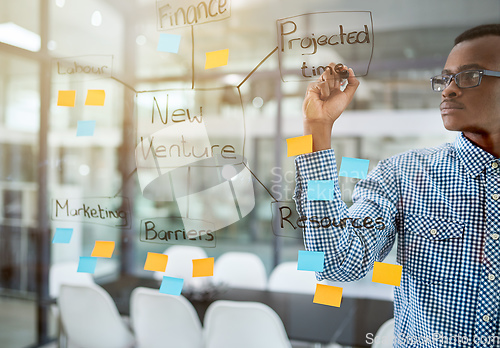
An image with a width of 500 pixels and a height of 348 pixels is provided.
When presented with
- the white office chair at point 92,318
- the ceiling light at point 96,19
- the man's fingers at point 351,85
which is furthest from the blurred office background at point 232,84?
the white office chair at point 92,318

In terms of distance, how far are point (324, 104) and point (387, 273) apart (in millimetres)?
548

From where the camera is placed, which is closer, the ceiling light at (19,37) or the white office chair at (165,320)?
the white office chair at (165,320)

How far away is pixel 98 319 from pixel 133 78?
4.04ft

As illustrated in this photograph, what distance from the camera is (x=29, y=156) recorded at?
2.86 m

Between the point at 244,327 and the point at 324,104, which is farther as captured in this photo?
the point at 244,327

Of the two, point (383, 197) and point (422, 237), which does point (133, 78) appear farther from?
point (422, 237)

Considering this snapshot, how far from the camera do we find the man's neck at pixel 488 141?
1.18 metres

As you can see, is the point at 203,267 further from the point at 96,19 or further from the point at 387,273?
the point at 96,19

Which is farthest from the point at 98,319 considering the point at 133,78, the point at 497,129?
the point at 497,129

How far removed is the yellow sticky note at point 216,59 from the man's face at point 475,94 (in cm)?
79

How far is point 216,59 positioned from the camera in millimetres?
1598

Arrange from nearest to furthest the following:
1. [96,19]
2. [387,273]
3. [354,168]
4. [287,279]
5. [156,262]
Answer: [387,273]
[354,168]
[156,262]
[96,19]
[287,279]

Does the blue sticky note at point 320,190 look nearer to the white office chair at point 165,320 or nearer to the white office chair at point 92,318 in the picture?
the white office chair at point 165,320

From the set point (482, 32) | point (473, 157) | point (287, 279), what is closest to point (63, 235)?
point (287, 279)
